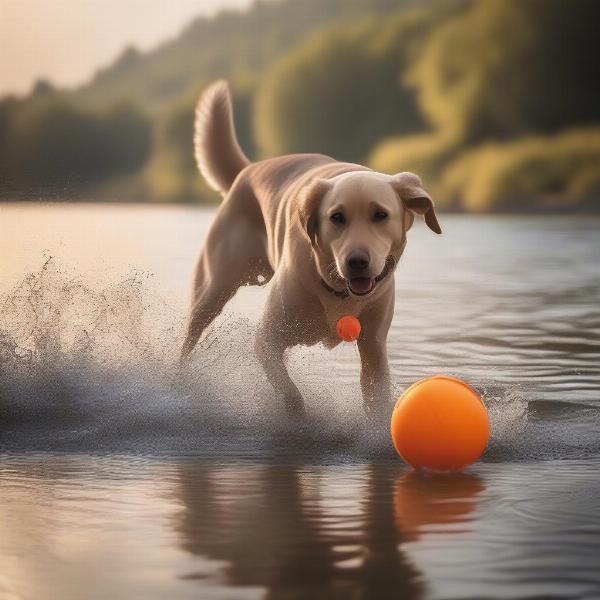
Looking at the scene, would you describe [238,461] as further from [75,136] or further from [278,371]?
[75,136]

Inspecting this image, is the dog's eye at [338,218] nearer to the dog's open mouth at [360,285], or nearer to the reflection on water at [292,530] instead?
the dog's open mouth at [360,285]

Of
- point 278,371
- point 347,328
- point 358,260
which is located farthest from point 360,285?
point 278,371

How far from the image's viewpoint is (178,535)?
4824mm

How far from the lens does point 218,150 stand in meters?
8.70

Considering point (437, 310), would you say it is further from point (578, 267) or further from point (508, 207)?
point (508, 207)

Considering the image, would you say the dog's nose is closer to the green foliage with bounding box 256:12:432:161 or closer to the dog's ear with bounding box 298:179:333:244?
the dog's ear with bounding box 298:179:333:244

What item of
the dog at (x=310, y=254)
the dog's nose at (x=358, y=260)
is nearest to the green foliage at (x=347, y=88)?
the dog at (x=310, y=254)

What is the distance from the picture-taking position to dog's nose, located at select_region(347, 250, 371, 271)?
6199 mm

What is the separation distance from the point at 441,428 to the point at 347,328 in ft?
3.00

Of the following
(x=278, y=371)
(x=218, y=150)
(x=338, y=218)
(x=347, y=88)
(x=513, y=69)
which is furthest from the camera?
(x=347, y=88)

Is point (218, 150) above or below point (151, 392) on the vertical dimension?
above

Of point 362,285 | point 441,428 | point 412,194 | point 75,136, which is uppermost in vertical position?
point 75,136

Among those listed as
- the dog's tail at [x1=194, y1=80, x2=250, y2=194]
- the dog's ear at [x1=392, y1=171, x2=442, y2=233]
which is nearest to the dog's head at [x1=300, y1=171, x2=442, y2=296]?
the dog's ear at [x1=392, y1=171, x2=442, y2=233]

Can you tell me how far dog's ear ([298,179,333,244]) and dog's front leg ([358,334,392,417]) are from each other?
0.65 meters
